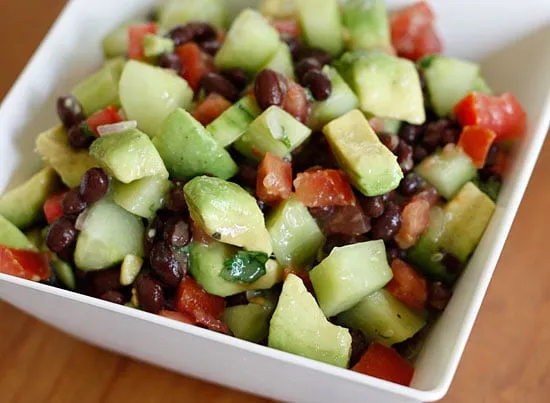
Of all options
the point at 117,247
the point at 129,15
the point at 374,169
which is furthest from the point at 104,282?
the point at 129,15

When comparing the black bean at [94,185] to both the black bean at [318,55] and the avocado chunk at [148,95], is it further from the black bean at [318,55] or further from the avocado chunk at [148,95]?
the black bean at [318,55]

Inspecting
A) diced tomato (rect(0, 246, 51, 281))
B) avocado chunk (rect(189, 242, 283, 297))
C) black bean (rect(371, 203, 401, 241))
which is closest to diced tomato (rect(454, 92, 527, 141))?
black bean (rect(371, 203, 401, 241))

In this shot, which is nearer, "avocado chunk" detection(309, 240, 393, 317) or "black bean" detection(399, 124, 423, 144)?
"avocado chunk" detection(309, 240, 393, 317)

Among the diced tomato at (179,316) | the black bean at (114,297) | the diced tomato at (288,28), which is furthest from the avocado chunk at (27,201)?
the diced tomato at (288,28)

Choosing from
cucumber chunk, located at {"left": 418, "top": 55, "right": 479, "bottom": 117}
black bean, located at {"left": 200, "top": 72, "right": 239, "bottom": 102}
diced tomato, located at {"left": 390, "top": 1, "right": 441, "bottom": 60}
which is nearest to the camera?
black bean, located at {"left": 200, "top": 72, "right": 239, "bottom": 102}

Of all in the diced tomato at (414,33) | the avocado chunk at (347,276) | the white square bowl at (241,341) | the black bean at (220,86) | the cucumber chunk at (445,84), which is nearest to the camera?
the white square bowl at (241,341)

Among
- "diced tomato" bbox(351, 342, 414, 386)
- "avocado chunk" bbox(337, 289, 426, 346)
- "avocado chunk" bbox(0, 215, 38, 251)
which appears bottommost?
"diced tomato" bbox(351, 342, 414, 386)

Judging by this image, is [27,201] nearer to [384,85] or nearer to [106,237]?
[106,237]

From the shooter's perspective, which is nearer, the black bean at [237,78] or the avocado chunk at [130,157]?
the avocado chunk at [130,157]

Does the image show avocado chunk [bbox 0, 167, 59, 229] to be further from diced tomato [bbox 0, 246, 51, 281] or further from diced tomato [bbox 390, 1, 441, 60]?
diced tomato [bbox 390, 1, 441, 60]
